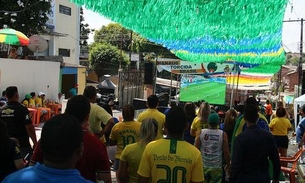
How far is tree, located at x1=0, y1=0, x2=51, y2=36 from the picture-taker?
58.2ft

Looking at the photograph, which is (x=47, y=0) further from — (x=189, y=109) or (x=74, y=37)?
(x=189, y=109)

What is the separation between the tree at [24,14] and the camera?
17750 millimetres

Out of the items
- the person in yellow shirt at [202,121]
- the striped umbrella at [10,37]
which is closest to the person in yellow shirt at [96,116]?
the person in yellow shirt at [202,121]

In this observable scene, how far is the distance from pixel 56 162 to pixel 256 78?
26.3 m

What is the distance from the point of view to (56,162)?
6.26ft

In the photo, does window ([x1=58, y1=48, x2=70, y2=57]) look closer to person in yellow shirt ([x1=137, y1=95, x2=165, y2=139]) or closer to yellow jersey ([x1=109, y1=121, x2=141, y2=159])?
person in yellow shirt ([x1=137, y1=95, x2=165, y2=139])

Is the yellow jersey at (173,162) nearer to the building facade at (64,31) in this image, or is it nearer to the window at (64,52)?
the building facade at (64,31)

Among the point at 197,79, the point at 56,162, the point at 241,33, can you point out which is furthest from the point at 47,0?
the point at 56,162

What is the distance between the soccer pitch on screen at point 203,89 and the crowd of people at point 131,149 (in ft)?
38.3

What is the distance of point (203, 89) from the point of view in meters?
18.2

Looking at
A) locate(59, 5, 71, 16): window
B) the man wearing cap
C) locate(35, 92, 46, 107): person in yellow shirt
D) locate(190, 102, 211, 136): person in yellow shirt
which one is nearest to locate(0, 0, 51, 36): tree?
locate(35, 92, 46, 107): person in yellow shirt

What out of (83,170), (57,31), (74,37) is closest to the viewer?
(83,170)

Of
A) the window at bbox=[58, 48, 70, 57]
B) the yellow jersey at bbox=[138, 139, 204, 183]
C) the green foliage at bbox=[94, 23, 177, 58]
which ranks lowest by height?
the yellow jersey at bbox=[138, 139, 204, 183]

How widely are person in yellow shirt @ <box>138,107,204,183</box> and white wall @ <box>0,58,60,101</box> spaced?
1353 centimetres
